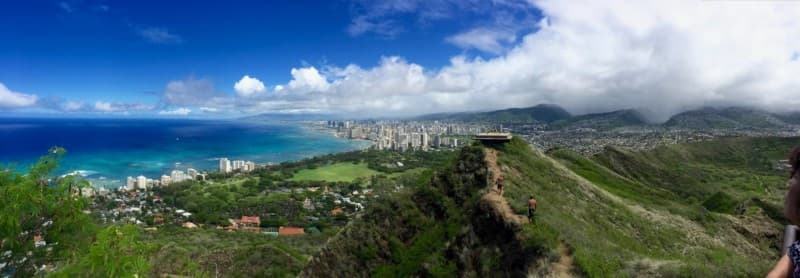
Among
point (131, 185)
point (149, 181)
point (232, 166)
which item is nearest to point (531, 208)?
point (131, 185)

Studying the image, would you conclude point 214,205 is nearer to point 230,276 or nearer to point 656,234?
point 230,276

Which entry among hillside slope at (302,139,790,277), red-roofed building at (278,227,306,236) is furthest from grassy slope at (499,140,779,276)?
red-roofed building at (278,227,306,236)

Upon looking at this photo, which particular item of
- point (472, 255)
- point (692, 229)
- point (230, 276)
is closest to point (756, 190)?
point (692, 229)

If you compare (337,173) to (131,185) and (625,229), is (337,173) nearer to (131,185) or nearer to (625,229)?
(131,185)

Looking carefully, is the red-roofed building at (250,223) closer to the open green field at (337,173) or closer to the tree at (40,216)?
the open green field at (337,173)

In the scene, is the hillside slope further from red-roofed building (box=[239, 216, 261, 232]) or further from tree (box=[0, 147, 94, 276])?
red-roofed building (box=[239, 216, 261, 232])

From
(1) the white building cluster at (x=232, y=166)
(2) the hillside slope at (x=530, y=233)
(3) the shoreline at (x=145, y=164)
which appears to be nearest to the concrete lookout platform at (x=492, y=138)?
(2) the hillside slope at (x=530, y=233)
